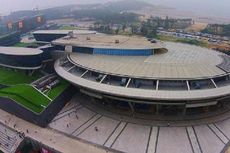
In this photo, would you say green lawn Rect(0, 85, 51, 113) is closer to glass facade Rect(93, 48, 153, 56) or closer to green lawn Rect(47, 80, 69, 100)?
green lawn Rect(47, 80, 69, 100)

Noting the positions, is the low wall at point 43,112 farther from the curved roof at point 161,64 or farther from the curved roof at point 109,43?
the curved roof at point 109,43

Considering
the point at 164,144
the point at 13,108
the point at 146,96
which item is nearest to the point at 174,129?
the point at 164,144

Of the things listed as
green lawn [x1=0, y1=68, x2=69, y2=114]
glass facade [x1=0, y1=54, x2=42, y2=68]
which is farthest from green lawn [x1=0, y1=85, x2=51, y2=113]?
glass facade [x1=0, y1=54, x2=42, y2=68]

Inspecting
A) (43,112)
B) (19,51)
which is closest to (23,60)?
(19,51)

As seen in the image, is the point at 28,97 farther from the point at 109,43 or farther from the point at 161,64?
the point at 161,64

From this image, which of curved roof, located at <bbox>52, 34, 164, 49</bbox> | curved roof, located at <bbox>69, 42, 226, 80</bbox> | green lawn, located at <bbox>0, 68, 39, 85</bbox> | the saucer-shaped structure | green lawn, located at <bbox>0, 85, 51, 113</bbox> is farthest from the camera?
green lawn, located at <bbox>0, 68, 39, 85</bbox>

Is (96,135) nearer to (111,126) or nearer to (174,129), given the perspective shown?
(111,126)
